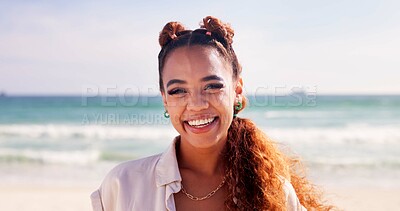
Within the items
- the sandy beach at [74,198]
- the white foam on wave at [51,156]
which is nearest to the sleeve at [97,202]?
the sandy beach at [74,198]

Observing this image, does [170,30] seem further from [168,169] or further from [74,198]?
[74,198]

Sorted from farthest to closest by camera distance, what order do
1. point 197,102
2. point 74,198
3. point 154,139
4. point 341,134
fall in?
point 341,134
point 154,139
point 74,198
point 197,102

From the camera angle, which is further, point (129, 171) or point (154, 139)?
point (154, 139)

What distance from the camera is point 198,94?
248 centimetres

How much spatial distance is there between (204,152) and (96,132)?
17.4 meters

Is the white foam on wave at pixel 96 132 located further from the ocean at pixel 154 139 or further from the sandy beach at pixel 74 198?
the sandy beach at pixel 74 198

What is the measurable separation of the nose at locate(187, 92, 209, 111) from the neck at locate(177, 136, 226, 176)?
0.29m

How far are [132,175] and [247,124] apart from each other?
0.71 metres

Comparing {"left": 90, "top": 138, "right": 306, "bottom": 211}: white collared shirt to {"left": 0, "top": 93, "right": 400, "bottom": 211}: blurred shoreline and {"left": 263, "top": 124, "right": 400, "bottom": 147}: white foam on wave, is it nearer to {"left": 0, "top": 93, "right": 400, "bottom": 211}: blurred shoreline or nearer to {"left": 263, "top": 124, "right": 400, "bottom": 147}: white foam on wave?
{"left": 0, "top": 93, "right": 400, "bottom": 211}: blurred shoreline

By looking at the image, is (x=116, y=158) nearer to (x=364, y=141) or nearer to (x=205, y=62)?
(x=364, y=141)

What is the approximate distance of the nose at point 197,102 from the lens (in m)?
2.45

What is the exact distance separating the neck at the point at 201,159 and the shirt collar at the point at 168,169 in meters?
0.09

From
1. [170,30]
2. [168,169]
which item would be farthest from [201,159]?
[170,30]

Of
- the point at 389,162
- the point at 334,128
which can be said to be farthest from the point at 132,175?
the point at 334,128
